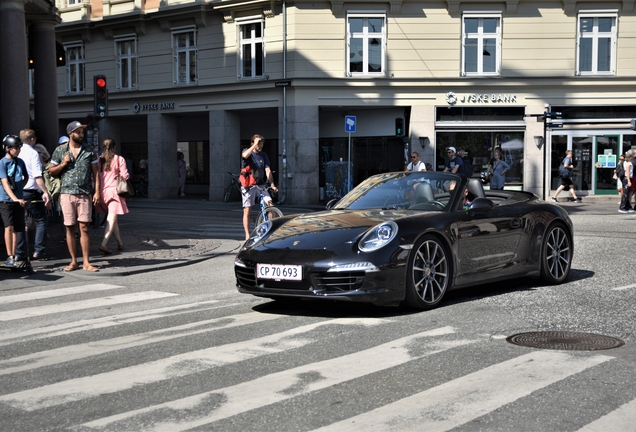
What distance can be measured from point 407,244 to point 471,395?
284 cm

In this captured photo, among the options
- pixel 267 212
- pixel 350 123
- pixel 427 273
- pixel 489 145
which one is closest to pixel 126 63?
pixel 350 123

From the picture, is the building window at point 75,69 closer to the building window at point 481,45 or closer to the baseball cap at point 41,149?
the building window at point 481,45

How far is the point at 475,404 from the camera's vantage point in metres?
4.74

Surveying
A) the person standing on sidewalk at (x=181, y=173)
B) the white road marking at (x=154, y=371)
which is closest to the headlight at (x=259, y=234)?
the white road marking at (x=154, y=371)

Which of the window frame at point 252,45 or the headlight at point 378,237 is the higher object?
the window frame at point 252,45

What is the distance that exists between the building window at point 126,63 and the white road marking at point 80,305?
2748cm

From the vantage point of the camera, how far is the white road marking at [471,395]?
4.41 m

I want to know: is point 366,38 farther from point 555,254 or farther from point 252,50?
point 555,254

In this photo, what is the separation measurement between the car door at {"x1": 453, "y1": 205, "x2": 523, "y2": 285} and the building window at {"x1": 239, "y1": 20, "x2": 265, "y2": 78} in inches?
934

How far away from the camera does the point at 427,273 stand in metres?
7.85

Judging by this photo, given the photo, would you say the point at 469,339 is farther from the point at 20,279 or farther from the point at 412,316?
the point at 20,279

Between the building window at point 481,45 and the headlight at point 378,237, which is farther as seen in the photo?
the building window at point 481,45

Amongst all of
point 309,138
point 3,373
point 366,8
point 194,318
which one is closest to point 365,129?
point 309,138

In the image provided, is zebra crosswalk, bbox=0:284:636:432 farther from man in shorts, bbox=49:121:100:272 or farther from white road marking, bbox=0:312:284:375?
man in shorts, bbox=49:121:100:272
